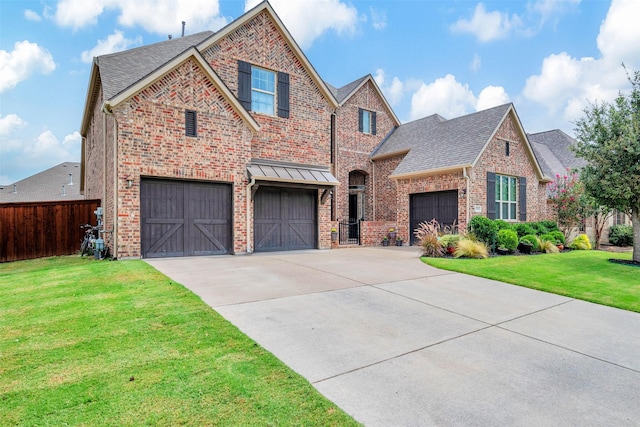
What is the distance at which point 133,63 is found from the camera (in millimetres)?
12812

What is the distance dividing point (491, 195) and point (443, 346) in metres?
12.8

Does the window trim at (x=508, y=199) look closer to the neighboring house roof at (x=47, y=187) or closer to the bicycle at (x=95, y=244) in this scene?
the bicycle at (x=95, y=244)

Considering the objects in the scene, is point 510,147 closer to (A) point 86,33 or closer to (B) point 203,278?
(B) point 203,278

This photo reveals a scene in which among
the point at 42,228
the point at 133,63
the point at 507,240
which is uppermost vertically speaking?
the point at 133,63

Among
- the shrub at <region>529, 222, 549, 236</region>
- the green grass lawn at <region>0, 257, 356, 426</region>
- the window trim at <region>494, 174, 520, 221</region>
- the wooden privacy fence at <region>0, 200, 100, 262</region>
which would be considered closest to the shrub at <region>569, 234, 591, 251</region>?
the shrub at <region>529, 222, 549, 236</region>

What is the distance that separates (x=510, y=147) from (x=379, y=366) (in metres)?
15.8

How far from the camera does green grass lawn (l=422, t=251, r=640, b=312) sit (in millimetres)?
6418

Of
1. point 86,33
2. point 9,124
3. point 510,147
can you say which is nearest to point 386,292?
point 510,147

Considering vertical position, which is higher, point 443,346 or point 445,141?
point 445,141

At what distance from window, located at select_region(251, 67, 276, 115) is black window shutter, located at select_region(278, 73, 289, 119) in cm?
24

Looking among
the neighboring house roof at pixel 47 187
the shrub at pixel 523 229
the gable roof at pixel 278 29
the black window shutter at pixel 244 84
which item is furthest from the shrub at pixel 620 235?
the neighboring house roof at pixel 47 187

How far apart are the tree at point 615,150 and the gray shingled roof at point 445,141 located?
3.81 meters

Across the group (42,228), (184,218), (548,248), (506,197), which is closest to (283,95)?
(184,218)

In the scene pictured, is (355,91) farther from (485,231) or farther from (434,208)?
(485,231)
